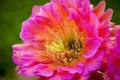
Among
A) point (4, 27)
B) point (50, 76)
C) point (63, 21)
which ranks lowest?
point (50, 76)

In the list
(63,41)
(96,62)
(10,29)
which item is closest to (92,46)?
(96,62)

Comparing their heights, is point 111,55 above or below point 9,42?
below

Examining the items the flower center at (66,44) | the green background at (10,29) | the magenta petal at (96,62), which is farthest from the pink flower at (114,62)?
the green background at (10,29)

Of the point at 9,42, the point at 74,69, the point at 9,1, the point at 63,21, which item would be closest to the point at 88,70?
the point at 74,69

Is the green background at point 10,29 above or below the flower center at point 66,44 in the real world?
above

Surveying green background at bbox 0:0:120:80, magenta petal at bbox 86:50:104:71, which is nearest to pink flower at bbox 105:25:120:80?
magenta petal at bbox 86:50:104:71

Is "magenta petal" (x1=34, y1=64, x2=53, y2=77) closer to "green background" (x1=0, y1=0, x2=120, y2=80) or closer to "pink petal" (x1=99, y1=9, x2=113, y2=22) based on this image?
"pink petal" (x1=99, y1=9, x2=113, y2=22)

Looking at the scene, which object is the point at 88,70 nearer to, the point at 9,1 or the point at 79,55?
the point at 79,55

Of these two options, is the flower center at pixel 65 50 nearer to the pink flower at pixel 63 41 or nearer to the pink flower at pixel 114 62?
the pink flower at pixel 63 41
